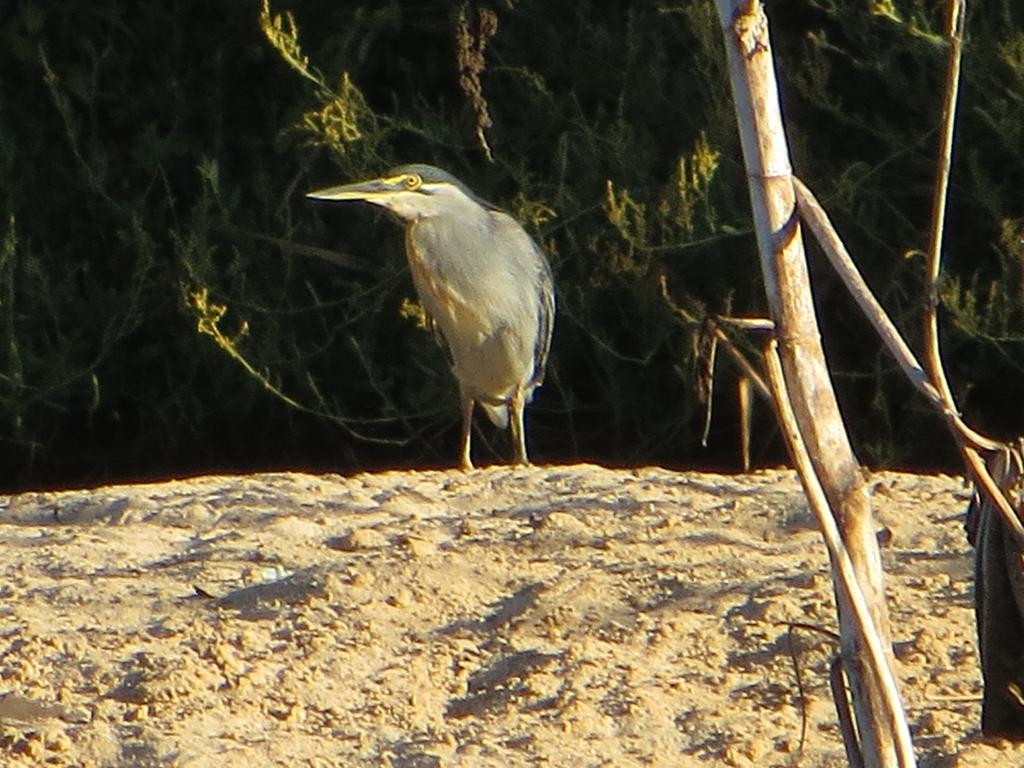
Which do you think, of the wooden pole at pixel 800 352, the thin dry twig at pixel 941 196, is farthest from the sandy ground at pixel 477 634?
the thin dry twig at pixel 941 196

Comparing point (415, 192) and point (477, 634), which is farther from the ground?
point (415, 192)

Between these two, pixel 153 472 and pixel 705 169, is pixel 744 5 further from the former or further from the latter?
pixel 153 472

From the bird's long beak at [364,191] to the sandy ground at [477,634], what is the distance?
2201 millimetres

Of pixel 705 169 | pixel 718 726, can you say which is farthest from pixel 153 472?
pixel 718 726

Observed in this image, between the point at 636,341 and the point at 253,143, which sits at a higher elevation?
the point at 253,143

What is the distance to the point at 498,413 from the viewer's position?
298 inches

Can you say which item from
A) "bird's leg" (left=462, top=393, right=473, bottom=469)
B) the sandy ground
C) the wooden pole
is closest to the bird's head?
"bird's leg" (left=462, top=393, right=473, bottom=469)

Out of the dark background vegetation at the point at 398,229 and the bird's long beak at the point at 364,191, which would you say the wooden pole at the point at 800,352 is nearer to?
the dark background vegetation at the point at 398,229

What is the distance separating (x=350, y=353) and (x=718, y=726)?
466cm

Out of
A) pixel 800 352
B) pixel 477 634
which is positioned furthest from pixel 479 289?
pixel 800 352

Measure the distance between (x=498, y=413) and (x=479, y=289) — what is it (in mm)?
497

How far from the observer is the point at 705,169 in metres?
6.38

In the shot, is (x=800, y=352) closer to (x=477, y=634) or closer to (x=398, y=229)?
(x=477, y=634)

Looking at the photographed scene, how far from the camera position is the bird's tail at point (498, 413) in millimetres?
7473
